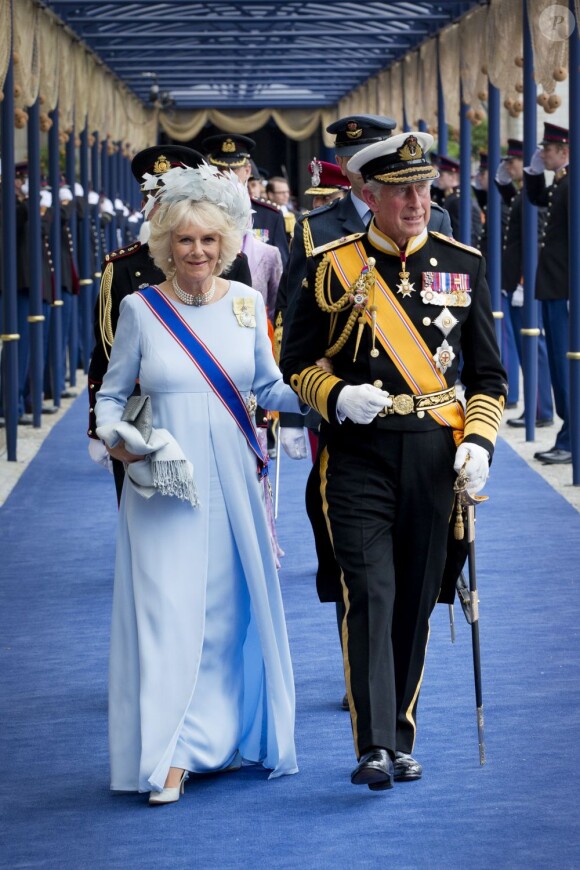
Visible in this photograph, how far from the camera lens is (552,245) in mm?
10477

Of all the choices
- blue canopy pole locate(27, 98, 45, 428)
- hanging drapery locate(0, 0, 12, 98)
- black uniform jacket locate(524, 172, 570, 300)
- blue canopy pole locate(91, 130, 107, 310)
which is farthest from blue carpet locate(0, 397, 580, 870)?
blue canopy pole locate(91, 130, 107, 310)

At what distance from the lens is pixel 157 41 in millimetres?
18938

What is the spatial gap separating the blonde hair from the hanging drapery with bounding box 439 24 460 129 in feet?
33.2

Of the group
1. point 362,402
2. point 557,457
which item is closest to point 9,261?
point 557,457

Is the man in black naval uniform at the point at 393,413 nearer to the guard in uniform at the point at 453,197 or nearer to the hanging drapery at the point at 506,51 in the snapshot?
the hanging drapery at the point at 506,51

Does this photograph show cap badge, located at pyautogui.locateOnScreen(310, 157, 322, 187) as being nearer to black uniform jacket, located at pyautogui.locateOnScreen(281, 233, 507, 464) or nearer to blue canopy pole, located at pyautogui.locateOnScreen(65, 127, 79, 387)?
black uniform jacket, located at pyautogui.locateOnScreen(281, 233, 507, 464)

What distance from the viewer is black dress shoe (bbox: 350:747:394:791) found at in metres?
4.11

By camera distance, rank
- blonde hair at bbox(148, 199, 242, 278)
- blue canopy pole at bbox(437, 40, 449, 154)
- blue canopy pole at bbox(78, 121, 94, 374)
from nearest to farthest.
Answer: blonde hair at bbox(148, 199, 242, 278), blue canopy pole at bbox(437, 40, 449, 154), blue canopy pole at bbox(78, 121, 94, 374)

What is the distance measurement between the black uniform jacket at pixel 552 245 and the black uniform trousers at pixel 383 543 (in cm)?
628

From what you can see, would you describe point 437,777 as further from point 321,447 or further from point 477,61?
point 477,61

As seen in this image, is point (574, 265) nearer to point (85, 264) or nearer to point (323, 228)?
point (323, 228)

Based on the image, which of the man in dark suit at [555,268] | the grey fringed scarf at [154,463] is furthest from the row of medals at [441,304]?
the man in dark suit at [555,268]

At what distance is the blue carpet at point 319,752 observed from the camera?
4.03 metres

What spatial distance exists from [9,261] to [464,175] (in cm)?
484
